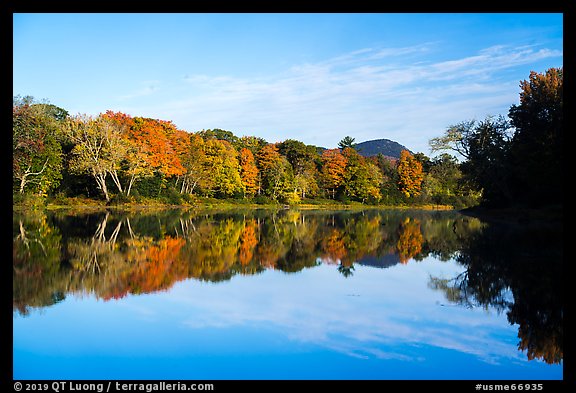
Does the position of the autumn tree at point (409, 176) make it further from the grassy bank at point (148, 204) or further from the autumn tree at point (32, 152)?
the autumn tree at point (32, 152)

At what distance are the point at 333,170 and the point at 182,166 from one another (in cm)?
2323

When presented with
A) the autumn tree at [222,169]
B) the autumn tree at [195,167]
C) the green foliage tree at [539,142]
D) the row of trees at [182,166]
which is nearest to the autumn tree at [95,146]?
the row of trees at [182,166]

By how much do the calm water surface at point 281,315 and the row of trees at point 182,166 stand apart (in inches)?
1012

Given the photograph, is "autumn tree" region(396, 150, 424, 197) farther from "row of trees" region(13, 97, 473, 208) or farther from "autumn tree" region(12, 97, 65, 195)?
"autumn tree" region(12, 97, 65, 195)

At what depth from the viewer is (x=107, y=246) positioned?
13.2 m

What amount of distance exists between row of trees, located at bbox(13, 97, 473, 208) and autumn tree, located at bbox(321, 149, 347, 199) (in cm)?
14

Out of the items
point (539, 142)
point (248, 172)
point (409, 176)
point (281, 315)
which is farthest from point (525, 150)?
point (409, 176)

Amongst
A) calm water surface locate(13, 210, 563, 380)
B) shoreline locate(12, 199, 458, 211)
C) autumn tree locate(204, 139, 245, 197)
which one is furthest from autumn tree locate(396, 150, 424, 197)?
calm water surface locate(13, 210, 563, 380)

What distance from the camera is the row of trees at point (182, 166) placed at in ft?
115

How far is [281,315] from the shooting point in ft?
21.4

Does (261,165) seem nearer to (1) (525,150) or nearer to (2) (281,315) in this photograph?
(1) (525,150)

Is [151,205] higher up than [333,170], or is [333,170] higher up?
[333,170]
